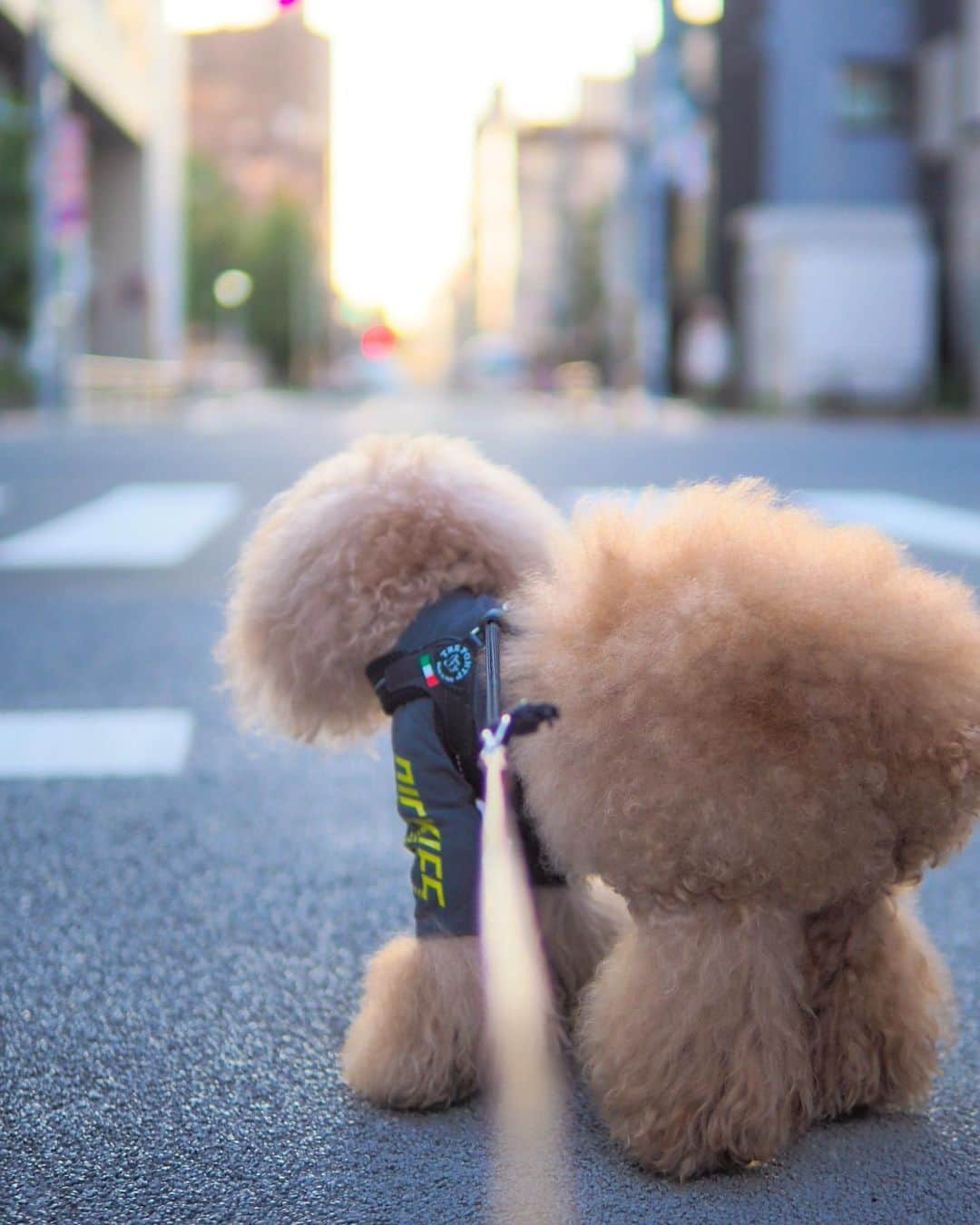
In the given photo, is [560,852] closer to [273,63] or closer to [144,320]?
[144,320]

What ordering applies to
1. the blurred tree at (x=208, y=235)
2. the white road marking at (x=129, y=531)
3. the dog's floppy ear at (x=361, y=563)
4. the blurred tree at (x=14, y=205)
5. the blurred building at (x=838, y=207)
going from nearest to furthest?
the dog's floppy ear at (x=361, y=563)
the white road marking at (x=129, y=531)
the blurred tree at (x=14, y=205)
the blurred building at (x=838, y=207)
the blurred tree at (x=208, y=235)

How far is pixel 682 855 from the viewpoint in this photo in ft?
6.23

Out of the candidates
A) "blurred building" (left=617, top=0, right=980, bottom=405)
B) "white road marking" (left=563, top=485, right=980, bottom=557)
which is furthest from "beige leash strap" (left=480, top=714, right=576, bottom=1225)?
"blurred building" (left=617, top=0, right=980, bottom=405)

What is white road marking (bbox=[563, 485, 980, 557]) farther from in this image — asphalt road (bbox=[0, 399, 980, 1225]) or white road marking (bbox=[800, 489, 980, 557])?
asphalt road (bbox=[0, 399, 980, 1225])

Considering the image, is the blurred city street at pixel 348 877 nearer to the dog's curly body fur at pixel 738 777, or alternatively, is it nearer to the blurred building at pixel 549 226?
the dog's curly body fur at pixel 738 777

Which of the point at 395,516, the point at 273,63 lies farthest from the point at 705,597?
the point at 273,63

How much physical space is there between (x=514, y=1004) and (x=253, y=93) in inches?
5666

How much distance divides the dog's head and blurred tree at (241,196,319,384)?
7559 centimetres

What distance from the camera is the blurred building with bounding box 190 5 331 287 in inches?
5330

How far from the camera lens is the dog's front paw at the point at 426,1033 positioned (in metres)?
2.24

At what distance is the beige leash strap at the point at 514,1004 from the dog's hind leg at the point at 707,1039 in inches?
6.3

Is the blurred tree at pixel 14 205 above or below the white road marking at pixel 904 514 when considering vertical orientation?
above

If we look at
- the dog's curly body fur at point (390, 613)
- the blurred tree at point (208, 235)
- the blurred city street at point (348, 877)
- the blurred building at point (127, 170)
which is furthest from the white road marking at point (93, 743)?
the blurred tree at point (208, 235)

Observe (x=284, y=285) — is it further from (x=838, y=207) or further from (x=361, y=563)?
(x=361, y=563)
